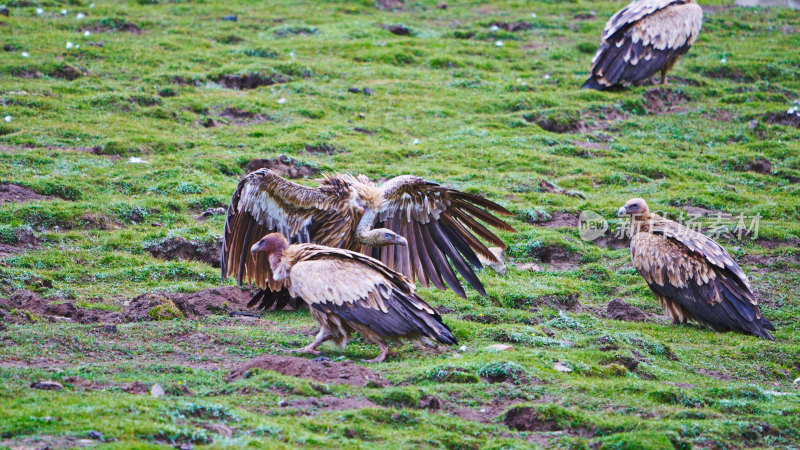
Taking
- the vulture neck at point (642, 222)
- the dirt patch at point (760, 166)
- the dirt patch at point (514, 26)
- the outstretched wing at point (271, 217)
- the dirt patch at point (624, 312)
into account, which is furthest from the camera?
the dirt patch at point (514, 26)

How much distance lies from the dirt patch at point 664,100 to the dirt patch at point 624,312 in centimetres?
913

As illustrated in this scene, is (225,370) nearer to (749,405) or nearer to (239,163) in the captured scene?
(749,405)

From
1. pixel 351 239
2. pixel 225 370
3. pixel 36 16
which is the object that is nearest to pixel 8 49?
pixel 36 16

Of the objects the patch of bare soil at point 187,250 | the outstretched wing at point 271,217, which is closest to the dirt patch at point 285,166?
the patch of bare soil at point 187,250

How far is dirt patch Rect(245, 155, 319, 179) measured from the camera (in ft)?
47.3

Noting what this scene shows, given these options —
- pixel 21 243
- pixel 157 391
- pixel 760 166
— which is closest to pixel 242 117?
pixel 21 243

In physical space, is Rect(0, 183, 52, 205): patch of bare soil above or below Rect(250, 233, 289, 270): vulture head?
below

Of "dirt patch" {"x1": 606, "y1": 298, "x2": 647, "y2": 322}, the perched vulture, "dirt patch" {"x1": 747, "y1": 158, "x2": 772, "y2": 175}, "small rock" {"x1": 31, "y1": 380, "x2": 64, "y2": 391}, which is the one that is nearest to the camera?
"small rock" {"x1": 31, "y1": 380, "x2": 64, "y2": 391}

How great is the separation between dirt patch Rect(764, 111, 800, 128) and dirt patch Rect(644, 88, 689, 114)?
1.70 meters

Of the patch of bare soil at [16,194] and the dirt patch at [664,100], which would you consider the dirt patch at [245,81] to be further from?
the dirt patch at [664,100]

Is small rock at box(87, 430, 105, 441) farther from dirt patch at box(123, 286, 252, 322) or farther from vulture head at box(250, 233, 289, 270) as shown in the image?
dirt patch at box(123, 286, 252, 322)

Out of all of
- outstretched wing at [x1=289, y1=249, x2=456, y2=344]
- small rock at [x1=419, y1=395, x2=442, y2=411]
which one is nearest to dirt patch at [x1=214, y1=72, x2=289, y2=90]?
outstretched wing at [x1=289, y1=249, x2=456, y2=344]

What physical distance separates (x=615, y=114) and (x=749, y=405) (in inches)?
464

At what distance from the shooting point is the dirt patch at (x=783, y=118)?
59.9ft
